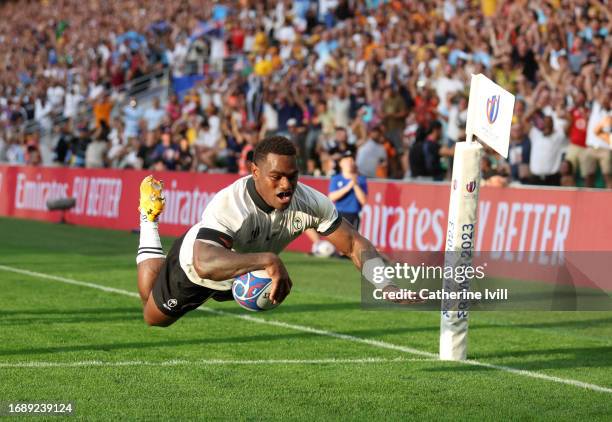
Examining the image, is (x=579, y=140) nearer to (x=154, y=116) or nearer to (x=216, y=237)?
(x=216, y=237)

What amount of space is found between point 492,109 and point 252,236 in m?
2.77

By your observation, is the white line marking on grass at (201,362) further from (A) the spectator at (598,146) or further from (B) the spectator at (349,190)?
(A) the spectator at (598,146)

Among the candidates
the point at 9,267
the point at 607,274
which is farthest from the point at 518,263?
the point at 9,267

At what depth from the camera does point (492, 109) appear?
9227 millimetres

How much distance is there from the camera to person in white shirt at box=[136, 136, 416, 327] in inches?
276

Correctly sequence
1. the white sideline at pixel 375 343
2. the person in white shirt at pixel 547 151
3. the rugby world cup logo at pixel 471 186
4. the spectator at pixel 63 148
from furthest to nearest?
1. the spectator at pixel 63 148
2. the person in white shirt at pixel 547 151
3. the rugby world cup logo at pixel 471 186
4. the white sideline at pixel 375 343

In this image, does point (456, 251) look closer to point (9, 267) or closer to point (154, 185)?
point (154, 185)

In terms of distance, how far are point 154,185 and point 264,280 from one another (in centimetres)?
270

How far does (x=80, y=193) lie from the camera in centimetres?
2734

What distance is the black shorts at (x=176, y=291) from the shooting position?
8477mm

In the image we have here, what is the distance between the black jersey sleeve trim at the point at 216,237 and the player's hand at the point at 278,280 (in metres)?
0.62

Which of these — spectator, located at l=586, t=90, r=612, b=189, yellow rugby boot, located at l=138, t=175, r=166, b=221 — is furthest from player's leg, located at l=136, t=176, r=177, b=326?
spectator, located at l=586, t=90, r=612, b=189

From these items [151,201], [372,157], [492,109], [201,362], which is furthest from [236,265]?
[372,157]

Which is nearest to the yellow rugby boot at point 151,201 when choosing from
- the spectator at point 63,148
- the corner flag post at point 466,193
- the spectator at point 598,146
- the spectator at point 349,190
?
the corner flag post at point 466,193
